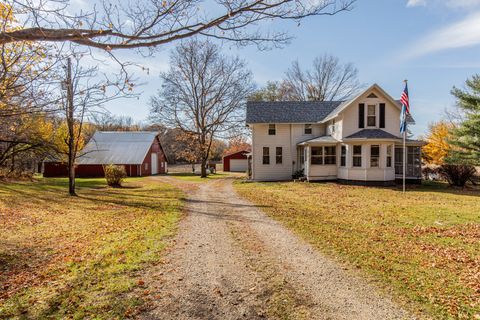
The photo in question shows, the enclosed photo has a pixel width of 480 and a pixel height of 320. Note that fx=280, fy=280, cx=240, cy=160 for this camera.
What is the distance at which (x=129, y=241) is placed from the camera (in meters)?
6.98

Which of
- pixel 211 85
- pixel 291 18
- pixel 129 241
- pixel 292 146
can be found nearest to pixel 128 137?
pixel 211 85

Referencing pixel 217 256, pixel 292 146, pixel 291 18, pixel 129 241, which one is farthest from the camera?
pixel 292 146

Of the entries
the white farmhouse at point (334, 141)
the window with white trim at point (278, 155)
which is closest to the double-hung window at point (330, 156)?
the white farmhouse at point (334, 141)

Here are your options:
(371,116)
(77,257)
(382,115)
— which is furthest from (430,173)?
(77,257)

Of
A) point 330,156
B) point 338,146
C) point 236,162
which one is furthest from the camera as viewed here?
point 236,162

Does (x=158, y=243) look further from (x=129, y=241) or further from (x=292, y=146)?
(x=292, y=146)

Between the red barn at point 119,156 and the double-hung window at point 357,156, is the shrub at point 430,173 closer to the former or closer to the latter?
the double-hung window at point 357,156

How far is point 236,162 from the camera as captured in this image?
49344 mm

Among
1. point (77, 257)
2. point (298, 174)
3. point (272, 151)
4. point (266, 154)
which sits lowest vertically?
point (77, 257)

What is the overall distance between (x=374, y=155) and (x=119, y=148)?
29.8m

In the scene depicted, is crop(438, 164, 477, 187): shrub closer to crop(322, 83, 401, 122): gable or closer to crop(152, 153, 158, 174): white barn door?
crop(322, 83, 401, 122): gable

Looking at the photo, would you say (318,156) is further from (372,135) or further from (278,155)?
(372,135)

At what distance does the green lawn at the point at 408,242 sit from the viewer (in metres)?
4.15

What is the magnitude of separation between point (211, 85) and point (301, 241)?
26537 mm
